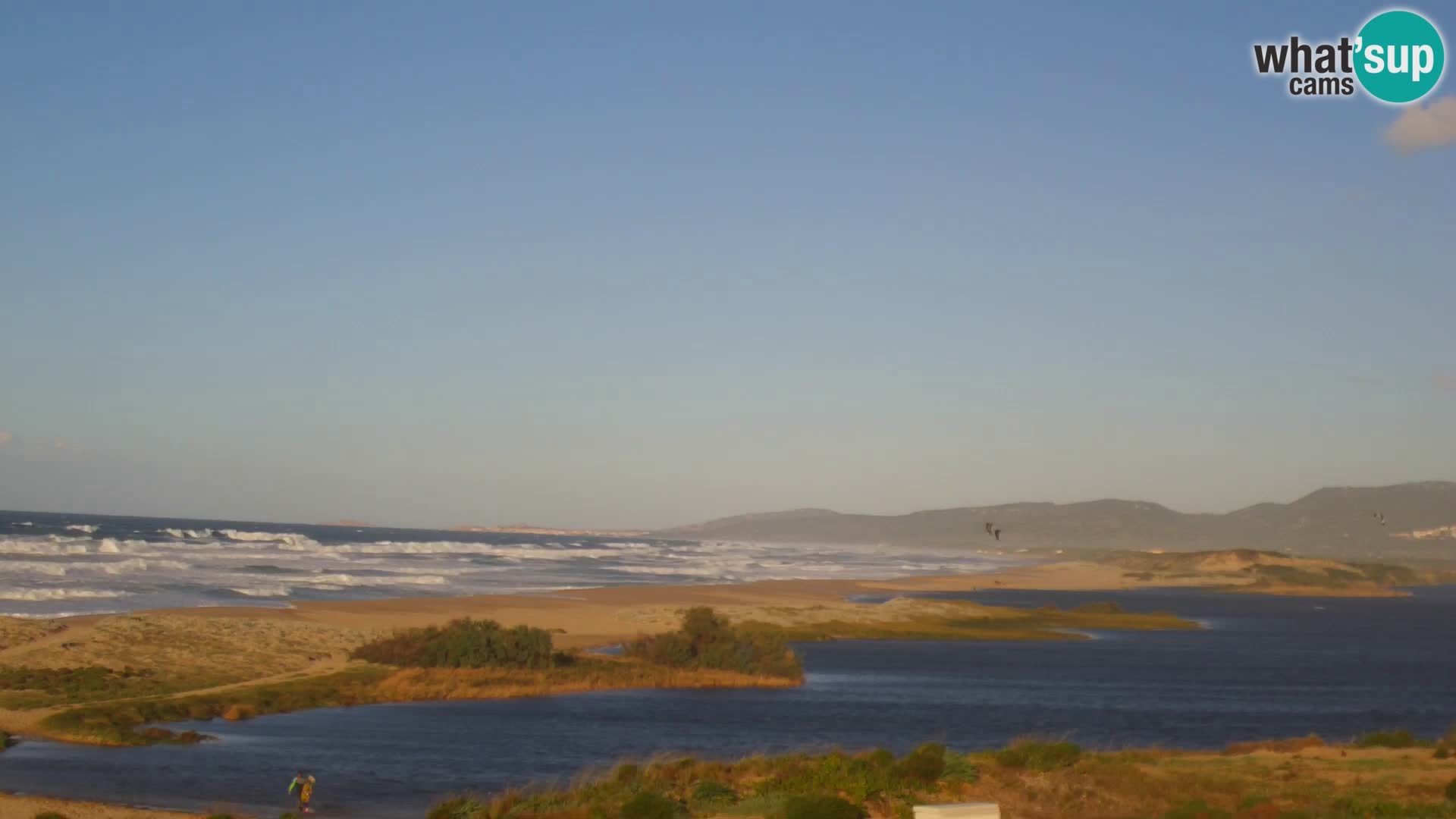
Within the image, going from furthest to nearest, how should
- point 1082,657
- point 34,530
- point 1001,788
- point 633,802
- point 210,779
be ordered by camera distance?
point 34,530
point 1082,657
point 210,779
point 1001,788
point 633,802

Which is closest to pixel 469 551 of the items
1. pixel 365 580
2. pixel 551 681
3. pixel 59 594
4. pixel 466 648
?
pixel 365 580

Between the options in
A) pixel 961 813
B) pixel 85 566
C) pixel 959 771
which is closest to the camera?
pixel 961 813

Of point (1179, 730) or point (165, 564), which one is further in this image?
point (165, 564)

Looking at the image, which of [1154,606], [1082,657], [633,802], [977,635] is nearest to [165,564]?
[977,635]

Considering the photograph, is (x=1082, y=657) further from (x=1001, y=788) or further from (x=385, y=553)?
(x=385, y=553)

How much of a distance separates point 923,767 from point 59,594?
5629 cm

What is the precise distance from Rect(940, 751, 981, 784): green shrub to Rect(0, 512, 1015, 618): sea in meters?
44.8

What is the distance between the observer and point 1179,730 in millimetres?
39312

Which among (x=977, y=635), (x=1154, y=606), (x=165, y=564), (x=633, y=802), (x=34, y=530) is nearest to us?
(x=633, y=802)

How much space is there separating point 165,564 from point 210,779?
76.4 m

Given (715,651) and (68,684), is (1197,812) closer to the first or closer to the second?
(68,684)

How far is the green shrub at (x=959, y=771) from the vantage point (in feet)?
76.5

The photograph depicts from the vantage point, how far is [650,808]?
800 inches

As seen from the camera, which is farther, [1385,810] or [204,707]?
[204,707]
